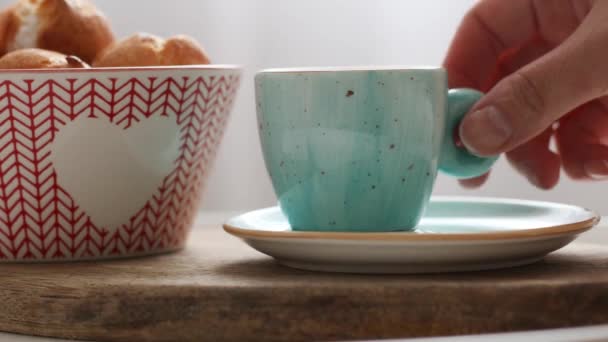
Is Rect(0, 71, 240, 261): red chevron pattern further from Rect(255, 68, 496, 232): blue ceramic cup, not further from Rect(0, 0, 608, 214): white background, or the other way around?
Rect(0, 0, 608, 214): white background

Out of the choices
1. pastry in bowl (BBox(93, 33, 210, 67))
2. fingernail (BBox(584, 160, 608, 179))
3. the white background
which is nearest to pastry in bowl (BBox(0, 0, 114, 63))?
pastry in bowl (BBox(93, 33, 210, 67))

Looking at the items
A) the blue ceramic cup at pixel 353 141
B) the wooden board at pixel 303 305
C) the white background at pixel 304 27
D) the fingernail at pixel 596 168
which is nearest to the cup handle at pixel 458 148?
the blue ceramic cup at pixel 353 141

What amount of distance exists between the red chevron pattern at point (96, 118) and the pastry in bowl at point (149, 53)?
0.08 feet

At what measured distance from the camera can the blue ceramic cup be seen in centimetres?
61

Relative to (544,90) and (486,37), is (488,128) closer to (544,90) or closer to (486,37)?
(544,90)

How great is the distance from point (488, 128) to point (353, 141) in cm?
11

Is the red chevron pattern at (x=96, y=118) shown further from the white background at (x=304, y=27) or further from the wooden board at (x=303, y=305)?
the white background at (x=304, y=27)

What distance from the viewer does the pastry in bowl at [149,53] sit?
723 millimetres

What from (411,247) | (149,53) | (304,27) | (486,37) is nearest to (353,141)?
(411,247)

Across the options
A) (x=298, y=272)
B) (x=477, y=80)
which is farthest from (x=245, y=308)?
(x=477, y=80)

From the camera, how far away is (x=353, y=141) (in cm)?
62

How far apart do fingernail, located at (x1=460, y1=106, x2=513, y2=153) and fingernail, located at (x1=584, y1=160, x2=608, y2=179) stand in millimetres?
294

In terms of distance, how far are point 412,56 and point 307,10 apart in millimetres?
199

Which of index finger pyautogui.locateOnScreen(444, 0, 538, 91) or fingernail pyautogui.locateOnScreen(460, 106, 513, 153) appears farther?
index finger pyautogui.locateOnScreen(444, 0, 538, 91)
